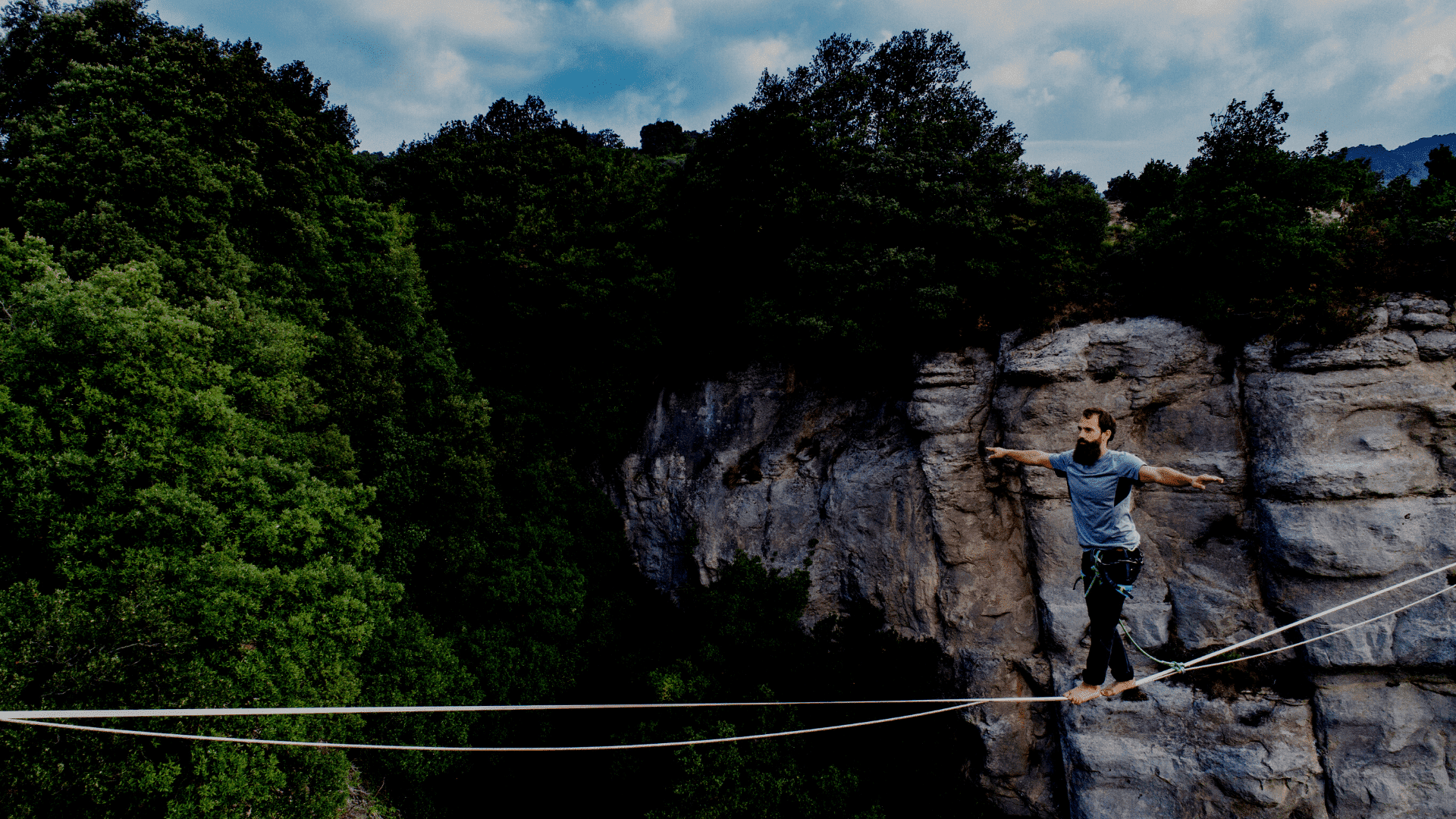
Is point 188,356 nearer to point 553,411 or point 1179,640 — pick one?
point 553,411

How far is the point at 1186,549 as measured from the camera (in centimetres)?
1543

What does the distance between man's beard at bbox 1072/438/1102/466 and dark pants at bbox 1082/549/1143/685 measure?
0.92 metres

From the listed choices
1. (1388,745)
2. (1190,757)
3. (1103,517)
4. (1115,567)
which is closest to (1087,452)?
(1103,517)

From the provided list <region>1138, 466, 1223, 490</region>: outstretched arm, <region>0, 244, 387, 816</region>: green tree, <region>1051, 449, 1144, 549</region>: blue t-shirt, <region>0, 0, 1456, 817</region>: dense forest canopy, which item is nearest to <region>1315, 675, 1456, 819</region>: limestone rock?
<region>0, 0, 1456, 817</region>: dense forest canopy

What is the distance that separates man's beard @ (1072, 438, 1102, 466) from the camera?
6758 mm

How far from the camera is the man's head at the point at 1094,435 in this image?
6.68 metres

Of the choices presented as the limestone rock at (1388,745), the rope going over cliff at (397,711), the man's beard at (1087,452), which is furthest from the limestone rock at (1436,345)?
the man's beard at (1087,452)

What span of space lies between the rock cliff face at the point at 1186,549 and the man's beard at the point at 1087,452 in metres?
10.0

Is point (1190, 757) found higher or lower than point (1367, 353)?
lower

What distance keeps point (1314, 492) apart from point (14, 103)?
95.3 feet

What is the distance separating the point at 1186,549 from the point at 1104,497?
11.0m

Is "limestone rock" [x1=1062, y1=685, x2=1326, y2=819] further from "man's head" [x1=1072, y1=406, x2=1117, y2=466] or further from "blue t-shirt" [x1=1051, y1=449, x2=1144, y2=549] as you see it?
"man's head" [x1=1072, y1=406, x2=1117, y2=466]

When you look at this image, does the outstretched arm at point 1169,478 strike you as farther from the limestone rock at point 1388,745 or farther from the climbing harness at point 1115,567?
the limestone rock at point 1388,745

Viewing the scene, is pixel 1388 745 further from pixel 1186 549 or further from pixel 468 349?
pixel 468 349
